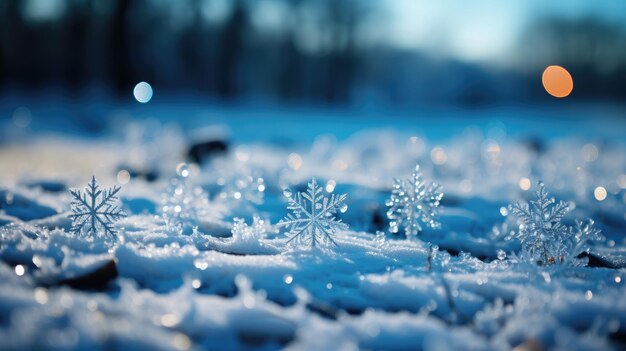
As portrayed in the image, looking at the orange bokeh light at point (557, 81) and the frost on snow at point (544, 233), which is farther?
the orange bokeh light at point (557, 81)

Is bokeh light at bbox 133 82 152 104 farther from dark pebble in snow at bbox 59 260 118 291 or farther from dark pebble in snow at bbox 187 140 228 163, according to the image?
dark pebble in snow at bbox 59 260 118 291

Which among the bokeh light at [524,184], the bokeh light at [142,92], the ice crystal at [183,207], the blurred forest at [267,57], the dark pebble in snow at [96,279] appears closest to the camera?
the dark pebble in snow at [96,279]

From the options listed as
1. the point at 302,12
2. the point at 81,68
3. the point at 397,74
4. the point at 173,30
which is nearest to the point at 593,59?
the point at 397,74

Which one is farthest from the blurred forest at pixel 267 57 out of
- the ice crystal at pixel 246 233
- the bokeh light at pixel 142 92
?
the ice crystal at pixel 246 233

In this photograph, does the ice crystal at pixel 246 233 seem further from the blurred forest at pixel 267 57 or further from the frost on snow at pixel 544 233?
the blurred forest at pixel 267 57

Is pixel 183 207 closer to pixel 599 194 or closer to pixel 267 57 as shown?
pixel 599 194

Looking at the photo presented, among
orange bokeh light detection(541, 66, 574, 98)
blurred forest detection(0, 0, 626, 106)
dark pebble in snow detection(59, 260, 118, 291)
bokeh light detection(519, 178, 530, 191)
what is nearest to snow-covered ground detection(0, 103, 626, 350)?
dark pebble in snow detection(59, 260, 118, 291)
